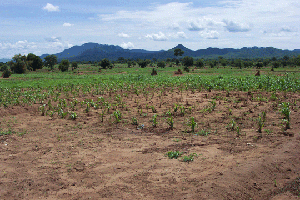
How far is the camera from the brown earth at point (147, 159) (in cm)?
412

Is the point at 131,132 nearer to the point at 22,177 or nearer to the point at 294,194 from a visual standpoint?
the point at 22,177

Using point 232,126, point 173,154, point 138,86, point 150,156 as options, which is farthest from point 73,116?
point 138,86

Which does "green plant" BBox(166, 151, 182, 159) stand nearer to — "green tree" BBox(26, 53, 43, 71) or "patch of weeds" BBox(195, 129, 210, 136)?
"patch of weeds" BBox(195, 129, 210, 136)

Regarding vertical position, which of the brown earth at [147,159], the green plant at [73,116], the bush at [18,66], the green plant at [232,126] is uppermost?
the bush at [18,66]

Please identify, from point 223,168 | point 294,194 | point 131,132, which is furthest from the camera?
point 131,132

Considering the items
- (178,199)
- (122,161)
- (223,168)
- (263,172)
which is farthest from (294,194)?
(122,161)

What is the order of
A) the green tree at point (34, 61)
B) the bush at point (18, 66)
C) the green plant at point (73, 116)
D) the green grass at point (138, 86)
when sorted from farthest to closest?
the green tree at point (34, 61), the bush at point (18, 66), the green grass at point (138, 86), the green plant at point (73, 116)

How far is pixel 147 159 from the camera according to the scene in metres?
5.41

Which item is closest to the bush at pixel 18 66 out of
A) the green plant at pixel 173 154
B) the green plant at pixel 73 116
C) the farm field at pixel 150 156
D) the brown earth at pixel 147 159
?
the farm field at pixel 150 156

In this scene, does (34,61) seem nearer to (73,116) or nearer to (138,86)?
(138,86)

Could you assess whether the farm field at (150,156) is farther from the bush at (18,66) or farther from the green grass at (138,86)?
the bush at (18,66)

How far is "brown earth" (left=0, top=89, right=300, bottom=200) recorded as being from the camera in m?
4.12

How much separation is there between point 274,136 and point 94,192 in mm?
5314

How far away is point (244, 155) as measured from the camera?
210 inches
